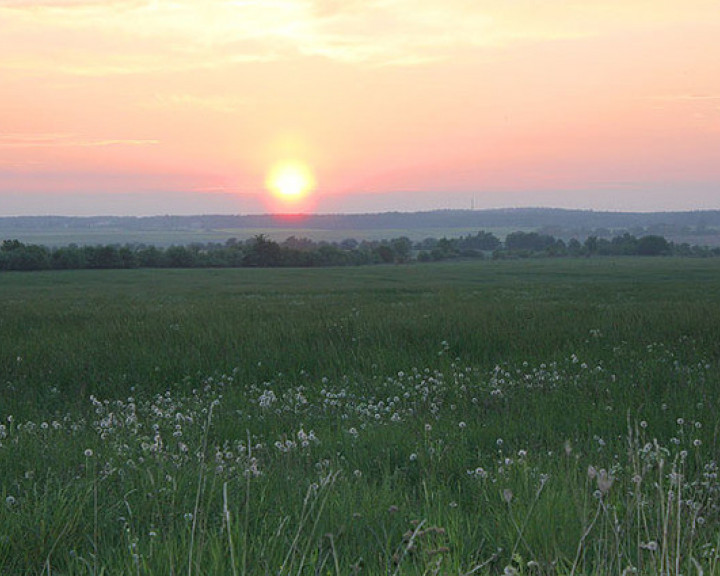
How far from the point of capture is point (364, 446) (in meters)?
6.31

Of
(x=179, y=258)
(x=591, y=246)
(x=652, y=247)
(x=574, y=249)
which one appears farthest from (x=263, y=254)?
(x=652, y=247)

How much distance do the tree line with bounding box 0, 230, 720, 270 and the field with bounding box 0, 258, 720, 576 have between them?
7477cm

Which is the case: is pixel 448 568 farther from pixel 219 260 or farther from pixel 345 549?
pixel 219 260

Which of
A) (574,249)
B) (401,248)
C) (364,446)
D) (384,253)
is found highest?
(364,446)

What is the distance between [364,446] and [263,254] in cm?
10138

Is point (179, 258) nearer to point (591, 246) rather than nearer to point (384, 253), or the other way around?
point (384, 253)

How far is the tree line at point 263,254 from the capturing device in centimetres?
8508

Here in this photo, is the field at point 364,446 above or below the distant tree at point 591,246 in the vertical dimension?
above

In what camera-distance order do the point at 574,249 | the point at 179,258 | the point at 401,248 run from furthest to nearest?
1. the point at 574,249
2. the point at 401,248
3. the point at 179,258

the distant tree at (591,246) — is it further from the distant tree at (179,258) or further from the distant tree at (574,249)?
the distant tree at (179,258)

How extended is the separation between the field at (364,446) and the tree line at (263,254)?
74771 millimetres

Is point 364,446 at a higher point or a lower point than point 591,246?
higher

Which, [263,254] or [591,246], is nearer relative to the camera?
[263,254]

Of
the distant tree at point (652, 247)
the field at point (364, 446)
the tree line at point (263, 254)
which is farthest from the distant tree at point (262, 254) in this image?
the field at point (364, 446)
